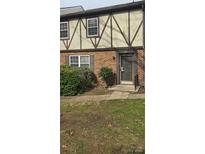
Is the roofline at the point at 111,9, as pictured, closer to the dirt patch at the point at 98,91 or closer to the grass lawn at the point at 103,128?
Answer: the dirt patch at the point at 98,91

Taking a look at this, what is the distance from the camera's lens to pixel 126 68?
1220 cm

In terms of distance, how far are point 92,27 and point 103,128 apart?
8.47 meters

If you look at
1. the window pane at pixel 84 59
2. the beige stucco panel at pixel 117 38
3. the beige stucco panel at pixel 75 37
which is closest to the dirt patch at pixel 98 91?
the window pane at pixel 84 59

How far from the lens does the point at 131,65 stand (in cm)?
1203

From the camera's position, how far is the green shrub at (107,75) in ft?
39.6

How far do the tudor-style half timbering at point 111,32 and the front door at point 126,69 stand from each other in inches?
25.7

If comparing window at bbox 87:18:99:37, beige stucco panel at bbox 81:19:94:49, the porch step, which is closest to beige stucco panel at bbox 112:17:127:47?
window at bbox 87:18:99:37

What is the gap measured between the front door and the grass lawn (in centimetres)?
367

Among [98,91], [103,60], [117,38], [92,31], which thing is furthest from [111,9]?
[98,91]

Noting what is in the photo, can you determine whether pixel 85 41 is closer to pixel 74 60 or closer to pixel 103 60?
pixel 74 60
